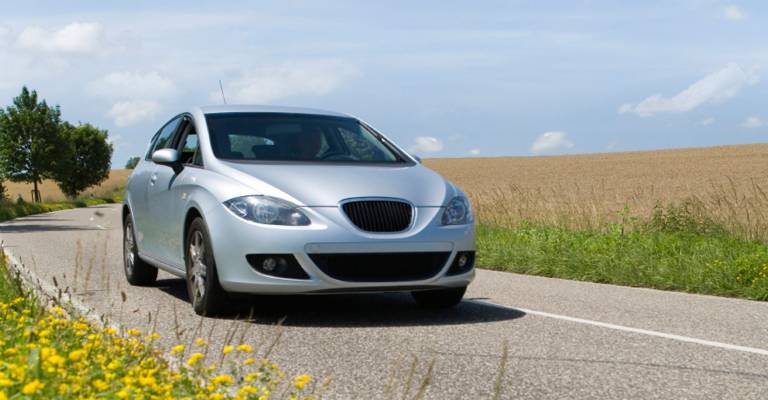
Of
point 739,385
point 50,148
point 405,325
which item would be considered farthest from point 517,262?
point 50,148

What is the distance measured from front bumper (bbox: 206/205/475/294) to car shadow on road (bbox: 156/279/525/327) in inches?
11.8

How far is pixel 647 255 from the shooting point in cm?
1134

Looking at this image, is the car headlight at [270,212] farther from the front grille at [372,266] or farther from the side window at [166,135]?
the side window at [166,135]

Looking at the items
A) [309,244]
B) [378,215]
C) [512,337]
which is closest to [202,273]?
[309,244]

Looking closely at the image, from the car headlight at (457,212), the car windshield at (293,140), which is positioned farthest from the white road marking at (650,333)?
the car windshield at (293,140)

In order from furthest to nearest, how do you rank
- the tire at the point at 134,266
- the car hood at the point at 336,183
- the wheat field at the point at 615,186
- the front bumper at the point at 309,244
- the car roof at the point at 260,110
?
the wheat field at the point at 615,186, the tire at the point at 134,266, the car roof at the point at 260,110, the car hood at the point at 336,183, the front bumper at the point at 309,244

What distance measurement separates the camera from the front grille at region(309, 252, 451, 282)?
6824 millimetres

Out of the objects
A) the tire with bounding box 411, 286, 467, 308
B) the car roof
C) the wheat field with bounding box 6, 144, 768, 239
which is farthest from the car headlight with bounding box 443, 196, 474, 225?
the wheat field with bounding box 6, 144, 768, 239

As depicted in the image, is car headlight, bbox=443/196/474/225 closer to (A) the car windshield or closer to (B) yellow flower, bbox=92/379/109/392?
(A) the car windshield

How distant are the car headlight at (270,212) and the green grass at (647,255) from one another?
475 centimetres

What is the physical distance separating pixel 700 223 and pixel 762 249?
2.58m

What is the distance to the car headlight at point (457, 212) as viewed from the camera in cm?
723

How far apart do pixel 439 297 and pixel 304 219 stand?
1.58 m

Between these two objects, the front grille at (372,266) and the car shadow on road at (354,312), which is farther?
the car shadow on road at (354,312)
